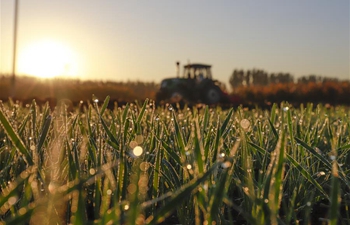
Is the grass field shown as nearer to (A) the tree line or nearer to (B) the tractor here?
(B) the tractor

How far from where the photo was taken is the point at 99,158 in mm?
1060

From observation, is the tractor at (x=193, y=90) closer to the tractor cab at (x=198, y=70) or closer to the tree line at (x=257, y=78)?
the tractor cab at (x=198, y=70)

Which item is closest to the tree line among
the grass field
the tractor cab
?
the tractor cab

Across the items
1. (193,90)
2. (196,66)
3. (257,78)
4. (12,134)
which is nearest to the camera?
(12,134)

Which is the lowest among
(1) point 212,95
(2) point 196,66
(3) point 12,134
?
(1) point 212,95

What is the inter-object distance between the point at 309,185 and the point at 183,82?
1535 centimetres

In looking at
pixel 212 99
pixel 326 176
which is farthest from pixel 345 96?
pixel 326 176

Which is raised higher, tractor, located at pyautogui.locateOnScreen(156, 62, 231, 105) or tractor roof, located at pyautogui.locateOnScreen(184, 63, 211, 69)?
tractor roof, located at pyautogui.locateOnScreen(184, 63, 211, 69)

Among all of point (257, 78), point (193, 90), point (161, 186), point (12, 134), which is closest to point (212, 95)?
point (193, 90)

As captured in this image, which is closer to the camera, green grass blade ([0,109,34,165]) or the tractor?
green grass blade ([0,109,34,165])

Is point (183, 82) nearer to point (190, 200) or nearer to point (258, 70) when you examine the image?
point (190, 200)

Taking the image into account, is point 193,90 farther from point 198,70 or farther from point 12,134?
point 12,134

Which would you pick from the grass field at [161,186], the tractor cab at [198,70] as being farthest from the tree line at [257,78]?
the grass field at [161,186]

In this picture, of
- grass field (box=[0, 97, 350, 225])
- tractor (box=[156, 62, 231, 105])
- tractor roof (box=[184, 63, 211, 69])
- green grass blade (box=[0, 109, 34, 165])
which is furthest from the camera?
tractor roof (box=[184, 63, 211, 69])
